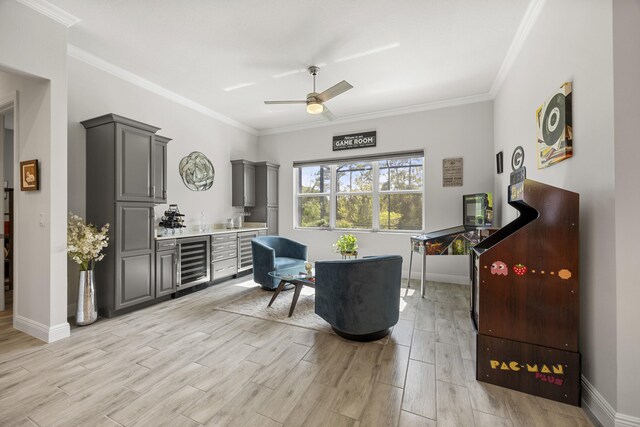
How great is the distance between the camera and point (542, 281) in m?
1.80

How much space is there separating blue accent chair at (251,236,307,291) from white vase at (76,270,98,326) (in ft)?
6.18

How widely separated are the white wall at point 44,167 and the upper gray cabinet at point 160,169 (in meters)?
Answer: 1.05

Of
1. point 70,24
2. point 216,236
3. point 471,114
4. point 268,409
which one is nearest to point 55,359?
point 268,409

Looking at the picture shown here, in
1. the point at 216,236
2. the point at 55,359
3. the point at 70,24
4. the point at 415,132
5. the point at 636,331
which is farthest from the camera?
the point at 415,132

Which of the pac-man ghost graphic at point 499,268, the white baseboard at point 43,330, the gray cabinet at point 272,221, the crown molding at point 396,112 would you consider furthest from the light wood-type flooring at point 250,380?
the crown molding at point 396,112

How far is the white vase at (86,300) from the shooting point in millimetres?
2869

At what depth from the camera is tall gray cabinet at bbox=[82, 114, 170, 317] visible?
3.07 meters

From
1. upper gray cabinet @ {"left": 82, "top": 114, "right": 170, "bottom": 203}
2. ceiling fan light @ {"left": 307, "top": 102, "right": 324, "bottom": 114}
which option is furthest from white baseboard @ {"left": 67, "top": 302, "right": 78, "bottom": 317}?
ceiling fan light @ {"left": 307, "top": 102, "right": 324, "bottom": 114}

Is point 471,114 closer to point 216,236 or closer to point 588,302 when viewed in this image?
point 588,302

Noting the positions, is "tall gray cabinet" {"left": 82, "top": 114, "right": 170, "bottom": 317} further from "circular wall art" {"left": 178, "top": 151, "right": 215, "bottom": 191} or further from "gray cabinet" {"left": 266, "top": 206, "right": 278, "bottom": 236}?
"gray cabinet" {"left": 266, "top": 206, "right": 278, "bottom": 236}

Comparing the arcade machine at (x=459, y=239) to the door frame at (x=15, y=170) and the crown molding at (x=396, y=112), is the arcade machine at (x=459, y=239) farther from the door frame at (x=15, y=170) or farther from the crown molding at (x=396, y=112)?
the door frame at (x=15, y=170)

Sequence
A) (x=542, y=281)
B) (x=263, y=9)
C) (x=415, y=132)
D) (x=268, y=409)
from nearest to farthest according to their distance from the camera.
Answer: (x=268, y=409) → (x=542, y=281) → (x=263, y=9) → (x=415, y=132)

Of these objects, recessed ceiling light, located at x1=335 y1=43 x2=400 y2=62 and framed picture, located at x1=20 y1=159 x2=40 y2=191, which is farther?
recessed ceiling light, located at x1=335 y1=43 x2=400 y2=62

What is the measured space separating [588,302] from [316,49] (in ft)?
10.8
